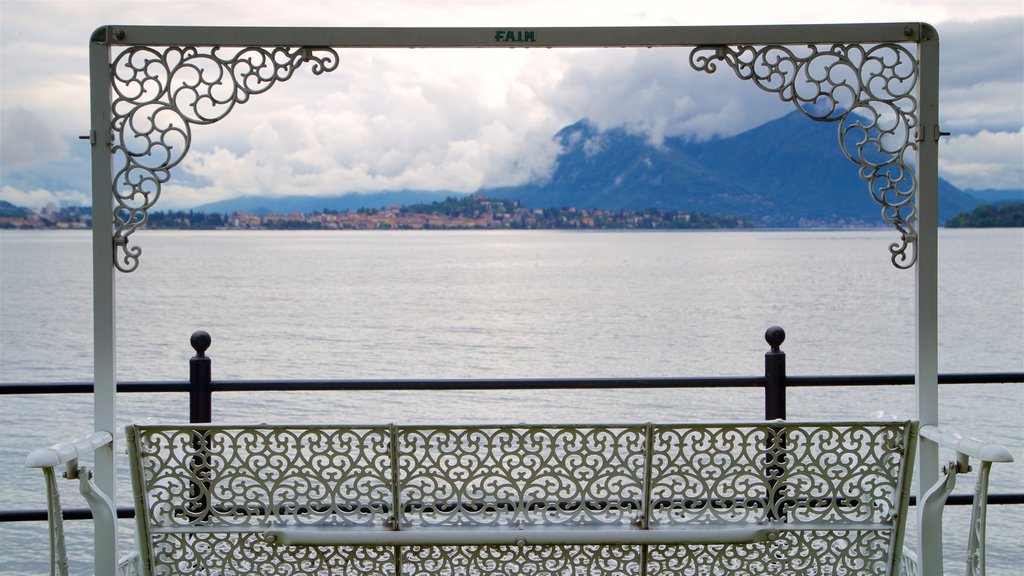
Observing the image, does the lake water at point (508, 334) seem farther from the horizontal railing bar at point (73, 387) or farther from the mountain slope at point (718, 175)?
the horizontal railing bar at point (73, 387)

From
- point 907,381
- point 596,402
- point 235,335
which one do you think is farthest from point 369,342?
point 907,381

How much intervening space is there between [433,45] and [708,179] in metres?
57.8

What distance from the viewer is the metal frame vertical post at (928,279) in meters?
3.74

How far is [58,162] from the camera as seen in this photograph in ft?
171

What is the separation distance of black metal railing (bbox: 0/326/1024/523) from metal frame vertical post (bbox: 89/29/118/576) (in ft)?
1.19

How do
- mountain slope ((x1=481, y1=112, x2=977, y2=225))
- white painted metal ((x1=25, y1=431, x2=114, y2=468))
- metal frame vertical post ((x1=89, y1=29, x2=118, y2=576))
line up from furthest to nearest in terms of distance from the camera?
mountain slope ((x1=481, y1=112, x2=977, y2=225)) → metal frame vertical post ((x1=89, y1=29, x2=118, y2=576)) → white painted metal ((x1=25, y1=431, x2=114, y2=468))

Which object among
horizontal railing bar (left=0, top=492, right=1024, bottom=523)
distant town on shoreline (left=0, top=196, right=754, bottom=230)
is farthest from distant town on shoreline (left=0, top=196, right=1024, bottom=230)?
horizontal railing bar (left=0, top=492, right=1024, bottom=523)

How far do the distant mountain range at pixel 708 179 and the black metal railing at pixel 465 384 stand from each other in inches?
2128

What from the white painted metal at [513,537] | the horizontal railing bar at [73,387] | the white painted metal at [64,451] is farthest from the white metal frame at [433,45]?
the white painted metal at [513,537]

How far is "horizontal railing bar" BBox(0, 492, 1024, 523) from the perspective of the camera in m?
4.18

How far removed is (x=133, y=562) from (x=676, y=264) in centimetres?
6044

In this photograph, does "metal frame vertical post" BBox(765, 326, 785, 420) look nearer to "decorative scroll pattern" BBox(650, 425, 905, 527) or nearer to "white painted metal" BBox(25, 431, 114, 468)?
"decorative scroll pattern" BBox(650, 425, 905, 527)

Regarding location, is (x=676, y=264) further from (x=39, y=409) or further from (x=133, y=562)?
(x=133, y=562)

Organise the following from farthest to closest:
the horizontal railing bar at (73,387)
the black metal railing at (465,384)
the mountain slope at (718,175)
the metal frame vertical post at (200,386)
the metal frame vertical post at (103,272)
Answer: the mountain slope at (718,175) → the metal frame vertical post at (200,386) → the black metal railing at (465,384) → the horizontal railing bar at (73,387) → the metal frame vertical post at (103,272)
